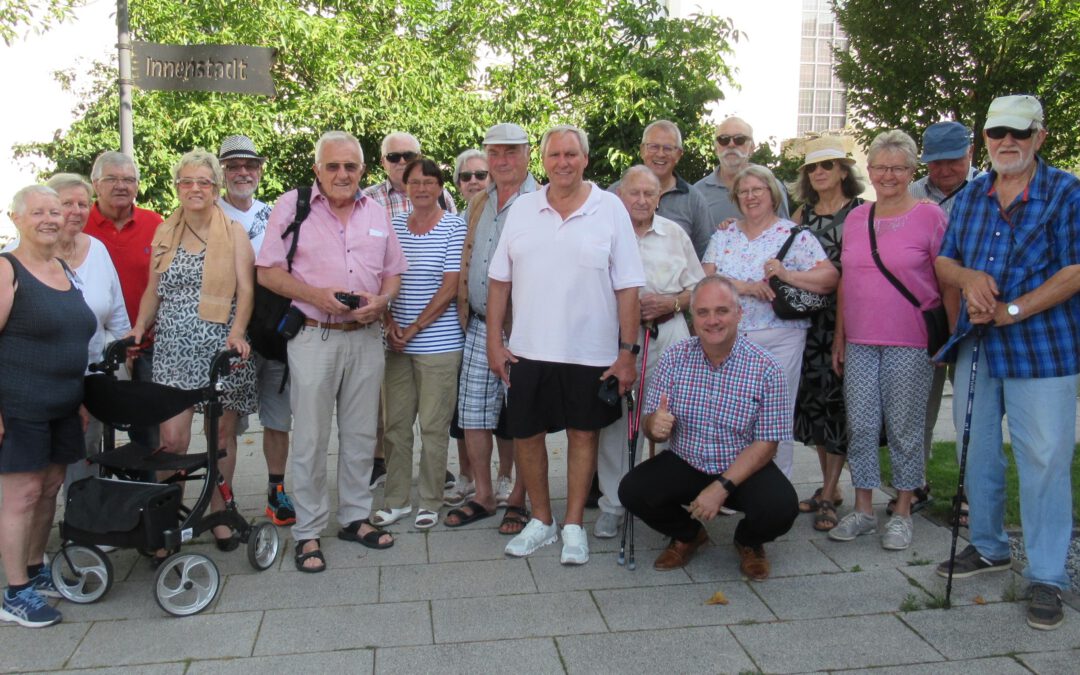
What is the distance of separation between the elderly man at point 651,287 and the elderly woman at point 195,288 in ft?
6.16

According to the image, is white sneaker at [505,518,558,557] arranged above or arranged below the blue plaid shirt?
below

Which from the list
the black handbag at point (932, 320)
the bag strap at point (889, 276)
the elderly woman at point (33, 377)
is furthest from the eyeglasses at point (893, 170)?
the elderly woman at point (33, 377)

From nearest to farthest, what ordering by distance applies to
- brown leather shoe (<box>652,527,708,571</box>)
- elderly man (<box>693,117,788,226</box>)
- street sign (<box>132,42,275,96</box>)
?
1. brown leather shoe (<box>652,527,708,571</box>)
2. elderly man (<box>693,117,788,226</box>)
3. street sign (<box>132,42,275,96</box>)

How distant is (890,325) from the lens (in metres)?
4.51

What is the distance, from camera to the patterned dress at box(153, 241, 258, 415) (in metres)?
4.46

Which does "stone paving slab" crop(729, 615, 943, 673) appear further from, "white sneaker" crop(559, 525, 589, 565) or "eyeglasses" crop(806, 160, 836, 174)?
"eyeglasses" crop(806, 160, 836, 174)

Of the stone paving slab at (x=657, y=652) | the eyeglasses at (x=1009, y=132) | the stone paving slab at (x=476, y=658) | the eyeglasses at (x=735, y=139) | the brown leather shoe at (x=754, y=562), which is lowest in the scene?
the stone paving slab at (x=476, y=658)

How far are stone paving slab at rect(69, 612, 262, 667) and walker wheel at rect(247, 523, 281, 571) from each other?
45 cm

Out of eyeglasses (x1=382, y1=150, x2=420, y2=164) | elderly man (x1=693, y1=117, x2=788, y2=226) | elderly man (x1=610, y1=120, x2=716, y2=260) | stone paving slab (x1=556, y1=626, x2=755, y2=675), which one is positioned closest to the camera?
stone paving slab (x1=556, y1=626, x2=755, y2=675)

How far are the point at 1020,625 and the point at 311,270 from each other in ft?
11.2

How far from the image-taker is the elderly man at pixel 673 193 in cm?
529

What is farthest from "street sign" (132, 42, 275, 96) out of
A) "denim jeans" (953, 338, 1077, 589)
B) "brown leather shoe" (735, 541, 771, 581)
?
"denim jeans" (953, 338, 1077, 589)

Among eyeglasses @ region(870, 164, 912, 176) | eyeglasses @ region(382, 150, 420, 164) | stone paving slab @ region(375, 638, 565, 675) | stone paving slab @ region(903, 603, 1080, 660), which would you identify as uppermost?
eyeglasses @ region(382, 150, 420, 164)

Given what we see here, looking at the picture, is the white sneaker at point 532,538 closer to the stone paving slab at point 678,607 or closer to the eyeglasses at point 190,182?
the stone paving slab at point 678,607
